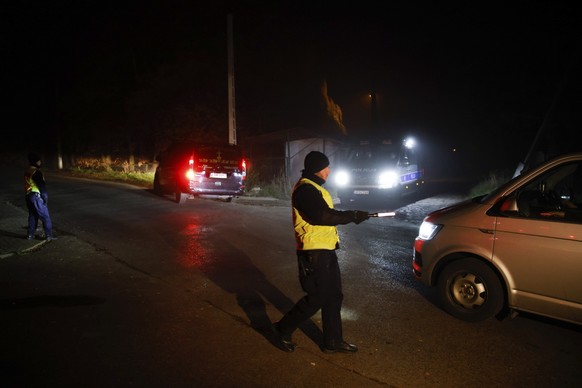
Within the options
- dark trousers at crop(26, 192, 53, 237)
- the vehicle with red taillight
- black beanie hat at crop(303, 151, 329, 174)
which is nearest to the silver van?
black beanie hat at crop(303, 151, 329, 174)

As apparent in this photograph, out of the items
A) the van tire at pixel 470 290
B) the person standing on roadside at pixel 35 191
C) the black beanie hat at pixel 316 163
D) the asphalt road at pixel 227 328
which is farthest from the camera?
the person standing on roadside at pixel 35 191

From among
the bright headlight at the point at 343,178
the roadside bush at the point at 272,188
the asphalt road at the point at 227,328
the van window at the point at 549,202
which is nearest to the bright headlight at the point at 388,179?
the bright headlight at the point at 343,178

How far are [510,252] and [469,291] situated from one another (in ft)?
2.22

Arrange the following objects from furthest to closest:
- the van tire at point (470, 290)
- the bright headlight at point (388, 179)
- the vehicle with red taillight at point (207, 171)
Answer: the bright headlight at point (388, 179)
the vehicle with red taillight at point (207, 171)
the van tire at point (470, 290)

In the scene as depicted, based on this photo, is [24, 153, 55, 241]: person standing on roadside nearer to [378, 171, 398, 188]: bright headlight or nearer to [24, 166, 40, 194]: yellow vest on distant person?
[24, 166, 40, 194]: yellow vest on distant person

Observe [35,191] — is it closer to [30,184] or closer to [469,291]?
[30,184]

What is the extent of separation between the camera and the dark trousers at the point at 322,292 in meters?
3.84

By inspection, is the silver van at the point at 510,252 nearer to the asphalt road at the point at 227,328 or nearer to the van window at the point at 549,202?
the van window at the point at 549,202

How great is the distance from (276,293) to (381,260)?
255 cm

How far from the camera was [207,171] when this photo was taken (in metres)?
14.0

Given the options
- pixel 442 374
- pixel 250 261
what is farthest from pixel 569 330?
pixel 250 261

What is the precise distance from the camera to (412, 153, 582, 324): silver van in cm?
412

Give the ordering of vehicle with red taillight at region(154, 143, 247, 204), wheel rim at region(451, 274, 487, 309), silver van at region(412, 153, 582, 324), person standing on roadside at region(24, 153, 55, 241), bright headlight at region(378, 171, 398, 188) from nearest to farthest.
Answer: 1. silver van at region(412, 153, 582, 324)
2. wheel rim at region(451, 274, 487, 309)
3. person standing on roadside at region(24, 153, 55, 241)
4. vehicle with red taillight at region(154, 143, 247, 204)
5. bright headlight at region(378, 171, 398, 188)

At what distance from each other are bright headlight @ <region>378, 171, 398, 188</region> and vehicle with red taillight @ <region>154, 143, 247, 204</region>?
5.10 m
